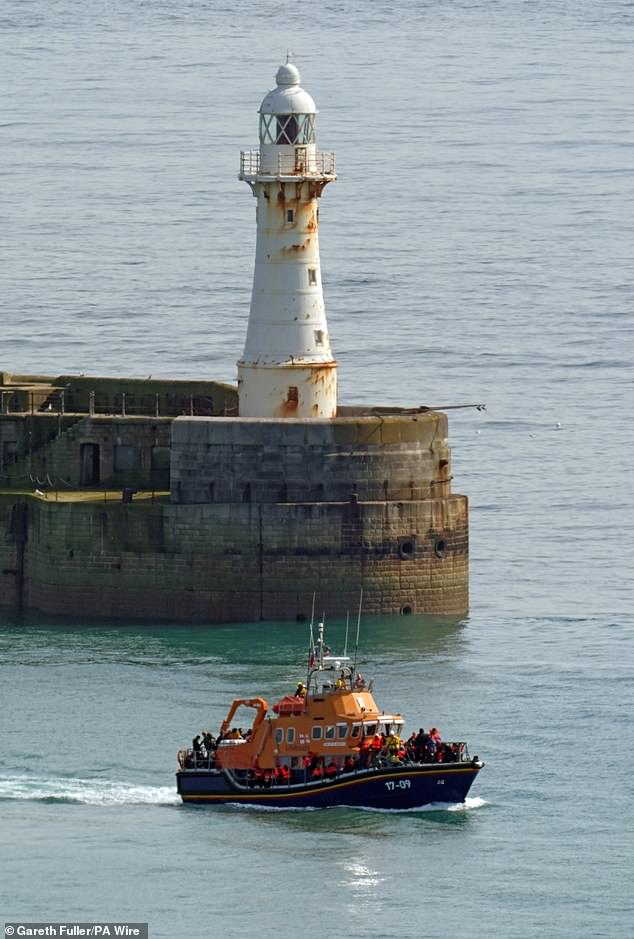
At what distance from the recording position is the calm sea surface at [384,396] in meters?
62.3

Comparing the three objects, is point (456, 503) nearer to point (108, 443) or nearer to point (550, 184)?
point (108, 443)

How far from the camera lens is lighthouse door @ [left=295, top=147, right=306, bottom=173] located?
84.9 metres

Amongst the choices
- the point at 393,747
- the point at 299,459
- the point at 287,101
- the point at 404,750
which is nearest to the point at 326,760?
the point at 393,747

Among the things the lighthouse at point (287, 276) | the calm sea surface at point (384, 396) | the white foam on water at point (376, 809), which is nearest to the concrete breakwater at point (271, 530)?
the calm sea surface at point (384, 396)

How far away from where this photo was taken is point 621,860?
62.7 metres

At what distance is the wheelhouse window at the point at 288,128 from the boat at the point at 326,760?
2135cm

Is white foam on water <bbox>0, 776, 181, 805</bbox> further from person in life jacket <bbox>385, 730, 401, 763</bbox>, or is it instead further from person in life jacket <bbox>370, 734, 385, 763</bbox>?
person in life jacket <bbox>385, 730, 401, 763</bbox>

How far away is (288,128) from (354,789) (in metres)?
23.9

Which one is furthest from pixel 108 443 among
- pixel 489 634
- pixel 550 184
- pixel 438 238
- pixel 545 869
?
pixel 550 184

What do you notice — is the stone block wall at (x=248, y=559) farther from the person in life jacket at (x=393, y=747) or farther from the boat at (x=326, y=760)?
the person in life jacket at (x=393, y=747)

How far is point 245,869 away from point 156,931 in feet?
12.8

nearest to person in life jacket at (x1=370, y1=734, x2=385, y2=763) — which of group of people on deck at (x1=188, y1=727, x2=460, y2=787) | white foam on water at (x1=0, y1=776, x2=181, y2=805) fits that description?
group of people on deck at (x1=188, y1=727, x2=460, y2=787)

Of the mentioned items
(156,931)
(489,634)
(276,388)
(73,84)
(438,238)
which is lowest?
(156,931)

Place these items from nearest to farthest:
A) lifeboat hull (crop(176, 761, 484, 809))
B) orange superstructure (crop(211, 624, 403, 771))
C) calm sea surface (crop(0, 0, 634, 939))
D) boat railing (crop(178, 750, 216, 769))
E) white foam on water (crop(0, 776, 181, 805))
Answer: calm sea surface (crop(0, 0, 634, 939)) → lifeboat hull (crop(176, 761, 484, 809)) → white foam on water (crop(0, 776, 181, 805)) → boat railing (crop(178, 750, 216, 769)) → orange superstructure (crop(211, 624, 403, 771))
